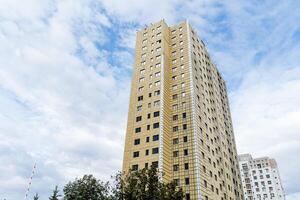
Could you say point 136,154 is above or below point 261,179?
below

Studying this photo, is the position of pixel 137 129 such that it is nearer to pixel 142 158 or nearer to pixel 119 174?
pixel 142 158

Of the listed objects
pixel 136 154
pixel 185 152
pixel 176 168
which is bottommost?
pixel 176 168

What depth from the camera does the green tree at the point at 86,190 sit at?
143 ft

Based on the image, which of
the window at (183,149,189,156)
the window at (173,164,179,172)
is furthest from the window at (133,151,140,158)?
the window at (183,149,189,156)

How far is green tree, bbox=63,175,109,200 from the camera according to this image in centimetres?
4362

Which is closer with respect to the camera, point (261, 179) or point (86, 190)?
point (86, 190)

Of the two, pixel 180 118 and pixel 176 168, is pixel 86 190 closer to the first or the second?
pixel 176 168

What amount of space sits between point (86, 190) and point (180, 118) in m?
25.6

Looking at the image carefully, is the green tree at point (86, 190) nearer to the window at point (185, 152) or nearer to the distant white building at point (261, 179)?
the window at point (185, 152)

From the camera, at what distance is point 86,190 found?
44000mm

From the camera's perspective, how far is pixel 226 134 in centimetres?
7894

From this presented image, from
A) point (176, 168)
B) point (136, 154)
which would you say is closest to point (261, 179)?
point (176, 168)

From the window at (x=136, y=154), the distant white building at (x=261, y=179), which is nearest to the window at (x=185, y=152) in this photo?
the window at (x=136, y=154)

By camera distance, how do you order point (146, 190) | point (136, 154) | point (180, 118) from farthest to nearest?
1. point (180, 118)
2. point (136, 154)
3. point (146, 190)
